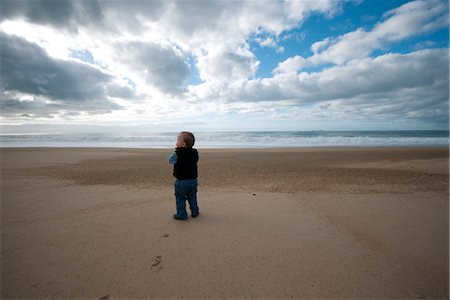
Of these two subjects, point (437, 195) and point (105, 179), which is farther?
point (105, 179)

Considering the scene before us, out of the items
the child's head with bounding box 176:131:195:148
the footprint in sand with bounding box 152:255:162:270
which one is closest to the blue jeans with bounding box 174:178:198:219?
the child's head with bounding box 176:131:195:148

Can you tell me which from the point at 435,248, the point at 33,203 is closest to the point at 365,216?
the point at 435,248

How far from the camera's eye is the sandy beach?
1974 millimetres

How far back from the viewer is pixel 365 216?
3580mm

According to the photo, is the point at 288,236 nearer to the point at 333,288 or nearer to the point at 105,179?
the point at 333,288

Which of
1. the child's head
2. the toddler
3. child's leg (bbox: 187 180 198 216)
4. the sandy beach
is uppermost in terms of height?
the child's head

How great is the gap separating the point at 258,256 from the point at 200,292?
829 mm

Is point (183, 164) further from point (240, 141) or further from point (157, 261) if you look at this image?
point (240, 141)

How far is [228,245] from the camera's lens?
2.69 meters

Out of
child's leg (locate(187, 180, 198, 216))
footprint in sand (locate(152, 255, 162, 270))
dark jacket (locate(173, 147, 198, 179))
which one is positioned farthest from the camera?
child's leg (locate(187, 180, 198, 216))

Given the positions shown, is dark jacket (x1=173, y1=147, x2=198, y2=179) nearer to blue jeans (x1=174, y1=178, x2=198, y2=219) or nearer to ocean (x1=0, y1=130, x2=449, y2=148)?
blue jeans (x1=174, y1=178, x2=198, y2=219)

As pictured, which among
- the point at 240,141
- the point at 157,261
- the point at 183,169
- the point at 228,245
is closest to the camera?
the point at 157,261

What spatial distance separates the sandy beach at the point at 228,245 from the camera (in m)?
1.97

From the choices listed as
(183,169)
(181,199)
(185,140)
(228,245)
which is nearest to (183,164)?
(183,169)
